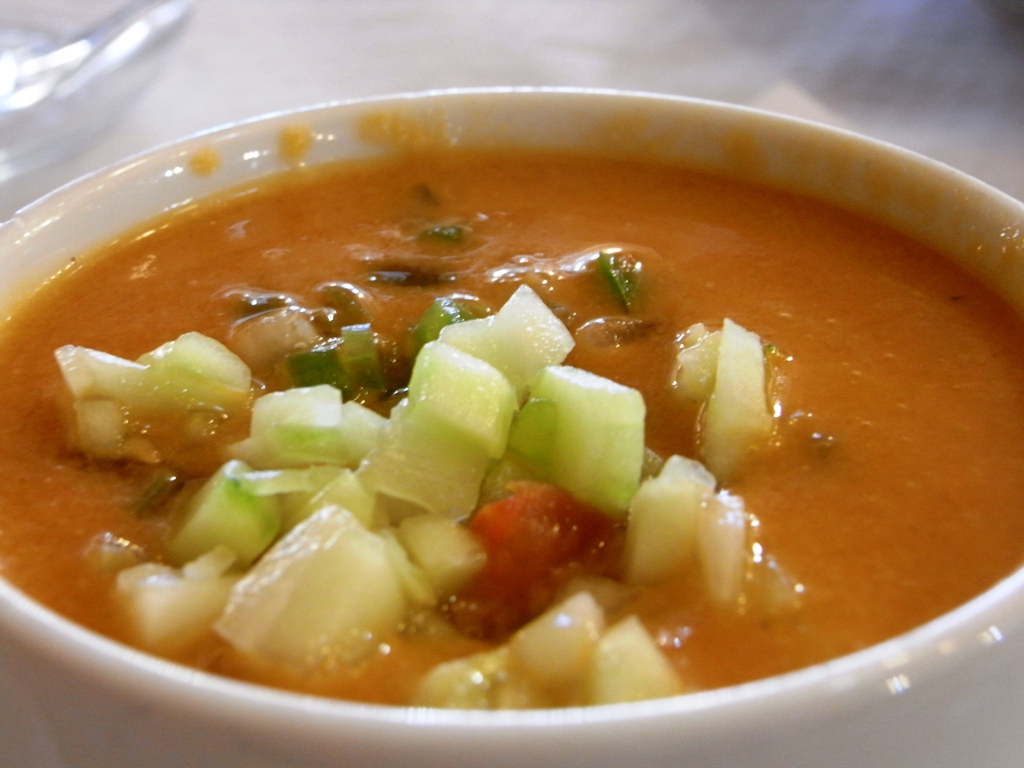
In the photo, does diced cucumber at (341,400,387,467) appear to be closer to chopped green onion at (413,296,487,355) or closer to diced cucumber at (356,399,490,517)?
diced cucumber at (356,399,490,517)

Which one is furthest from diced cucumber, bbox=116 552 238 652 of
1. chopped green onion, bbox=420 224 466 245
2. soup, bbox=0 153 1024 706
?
chopped green onion, bbox=420 224 466 245

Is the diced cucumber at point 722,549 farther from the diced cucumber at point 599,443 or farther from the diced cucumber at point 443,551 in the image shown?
the diced cucumber at point 443,551

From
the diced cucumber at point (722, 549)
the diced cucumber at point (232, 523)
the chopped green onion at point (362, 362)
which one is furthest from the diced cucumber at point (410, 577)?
the chopped green onion at point (362, 362)

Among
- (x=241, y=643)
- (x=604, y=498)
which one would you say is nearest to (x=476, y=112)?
(x=604, y=498)

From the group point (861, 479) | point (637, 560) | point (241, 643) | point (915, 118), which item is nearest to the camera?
point (241, 643)

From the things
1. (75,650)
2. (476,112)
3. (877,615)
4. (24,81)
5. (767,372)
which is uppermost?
(24,81)

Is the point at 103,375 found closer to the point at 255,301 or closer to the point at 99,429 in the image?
the point at 99,429

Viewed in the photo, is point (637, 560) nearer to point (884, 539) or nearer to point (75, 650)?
point (884, 539)

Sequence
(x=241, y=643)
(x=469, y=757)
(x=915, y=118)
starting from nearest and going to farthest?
(x=469, y=757) → (x=241, y=643) → (x=915, y=118)
